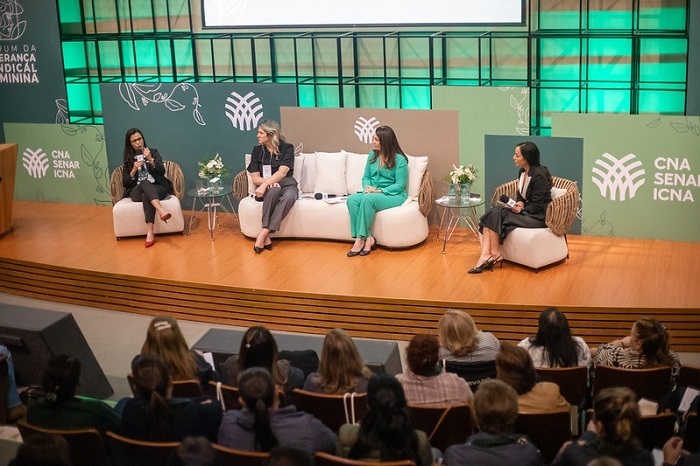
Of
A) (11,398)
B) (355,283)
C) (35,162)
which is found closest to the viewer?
(11,398)

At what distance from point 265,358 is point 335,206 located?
3.78 metres

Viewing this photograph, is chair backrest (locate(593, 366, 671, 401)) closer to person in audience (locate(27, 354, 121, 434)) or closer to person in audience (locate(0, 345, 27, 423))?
person in audience (locate(27, 354, 121, 434))

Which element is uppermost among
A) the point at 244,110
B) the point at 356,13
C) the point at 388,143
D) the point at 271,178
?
the point at 356,13

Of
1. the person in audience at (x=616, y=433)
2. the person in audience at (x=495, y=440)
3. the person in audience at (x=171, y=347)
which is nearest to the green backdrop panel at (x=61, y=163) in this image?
the person in audience at (x=171, y=347)

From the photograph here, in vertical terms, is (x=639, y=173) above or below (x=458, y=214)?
above

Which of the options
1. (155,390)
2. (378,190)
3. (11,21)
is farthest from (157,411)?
(11,21)

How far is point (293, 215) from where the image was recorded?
802 centimetres

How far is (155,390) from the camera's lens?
379 centimetres

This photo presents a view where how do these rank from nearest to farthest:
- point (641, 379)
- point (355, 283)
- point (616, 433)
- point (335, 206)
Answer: point (616, 433) < point (641, 379) < point (355, 283) < point (335, 206)

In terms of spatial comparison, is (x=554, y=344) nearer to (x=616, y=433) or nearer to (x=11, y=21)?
(x=616, y=433)

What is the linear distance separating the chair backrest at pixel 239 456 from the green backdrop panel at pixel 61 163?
22.0ft

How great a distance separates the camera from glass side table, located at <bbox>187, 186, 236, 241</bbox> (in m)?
8.37

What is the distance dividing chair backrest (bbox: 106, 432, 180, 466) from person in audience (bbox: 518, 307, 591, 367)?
6.21 feet

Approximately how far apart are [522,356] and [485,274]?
3.09 metres
